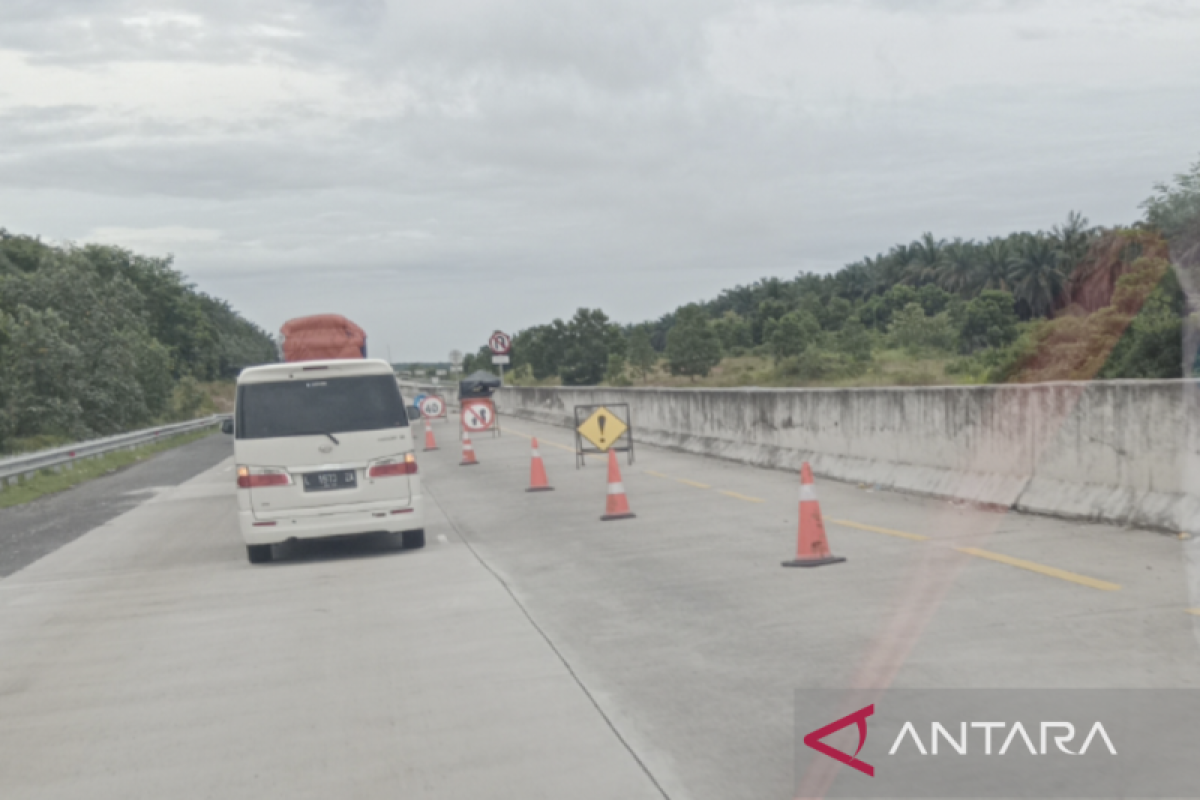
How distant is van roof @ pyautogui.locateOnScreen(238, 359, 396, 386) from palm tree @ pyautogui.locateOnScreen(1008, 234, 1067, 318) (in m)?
109

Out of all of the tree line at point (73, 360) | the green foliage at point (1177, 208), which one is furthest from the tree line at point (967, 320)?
the tree line at point (73, 360)

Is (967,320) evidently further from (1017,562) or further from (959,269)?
(1017,562)

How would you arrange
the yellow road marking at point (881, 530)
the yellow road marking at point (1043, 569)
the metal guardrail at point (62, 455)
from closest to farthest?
the yellow road marking at point (1043, 569)
the yellow road marking at point (881, 530)
the metal guardrail at point (62, 455)

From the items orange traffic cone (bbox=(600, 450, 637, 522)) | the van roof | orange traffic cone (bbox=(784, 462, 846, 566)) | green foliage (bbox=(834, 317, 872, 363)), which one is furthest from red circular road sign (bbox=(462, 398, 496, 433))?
green foliage (bbox=(834, 317, 872, 363))

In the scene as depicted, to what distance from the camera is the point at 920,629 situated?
7.68 meters

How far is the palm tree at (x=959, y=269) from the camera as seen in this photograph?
136 meters

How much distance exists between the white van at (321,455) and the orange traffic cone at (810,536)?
397 cm

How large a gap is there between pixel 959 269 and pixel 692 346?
133 feet

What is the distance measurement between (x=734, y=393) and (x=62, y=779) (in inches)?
727

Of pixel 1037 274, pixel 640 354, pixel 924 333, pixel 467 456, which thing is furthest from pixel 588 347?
pixel 467 456

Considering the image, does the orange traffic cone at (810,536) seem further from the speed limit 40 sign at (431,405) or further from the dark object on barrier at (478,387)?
the dark object on barrier at (478,387)

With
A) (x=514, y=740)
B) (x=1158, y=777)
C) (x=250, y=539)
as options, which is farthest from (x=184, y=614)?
(x=1158, y=777)

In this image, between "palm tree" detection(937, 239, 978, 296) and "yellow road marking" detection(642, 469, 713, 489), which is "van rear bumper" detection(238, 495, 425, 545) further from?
"palm tree" detection(937, 239, 978, 296)

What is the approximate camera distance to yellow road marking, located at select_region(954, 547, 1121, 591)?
8711mm
